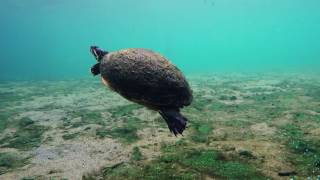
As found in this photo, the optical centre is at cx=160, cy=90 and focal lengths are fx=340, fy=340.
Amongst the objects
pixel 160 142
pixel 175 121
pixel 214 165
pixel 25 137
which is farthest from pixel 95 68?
pixel 25 137

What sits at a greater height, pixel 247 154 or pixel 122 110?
pixel 122 110

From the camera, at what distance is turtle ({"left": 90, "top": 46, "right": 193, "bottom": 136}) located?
214 inches

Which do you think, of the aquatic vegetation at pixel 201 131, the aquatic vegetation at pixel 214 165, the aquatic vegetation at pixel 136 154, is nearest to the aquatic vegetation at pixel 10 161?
the aquatic vegetation at pixel 136 154

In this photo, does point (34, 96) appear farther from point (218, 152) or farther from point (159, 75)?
point (159, 75)

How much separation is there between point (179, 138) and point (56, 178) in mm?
4728

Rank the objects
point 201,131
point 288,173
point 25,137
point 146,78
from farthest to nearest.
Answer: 1. point 25,137
2. point 201,131
3. point 288,173
4. point 146,78

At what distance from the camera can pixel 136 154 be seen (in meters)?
10.9

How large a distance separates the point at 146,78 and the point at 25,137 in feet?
32.1

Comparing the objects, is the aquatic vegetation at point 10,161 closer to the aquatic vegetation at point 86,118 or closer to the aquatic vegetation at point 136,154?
the aquatic vegetation at point 136,154

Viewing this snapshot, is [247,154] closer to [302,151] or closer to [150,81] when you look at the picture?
[302,151]

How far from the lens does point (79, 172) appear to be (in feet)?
32.1

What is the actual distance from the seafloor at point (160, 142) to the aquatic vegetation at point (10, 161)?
0.03 m

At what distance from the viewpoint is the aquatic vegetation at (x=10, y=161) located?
33.9ft

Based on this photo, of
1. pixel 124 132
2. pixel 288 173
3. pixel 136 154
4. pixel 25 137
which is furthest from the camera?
pixel 124 132
